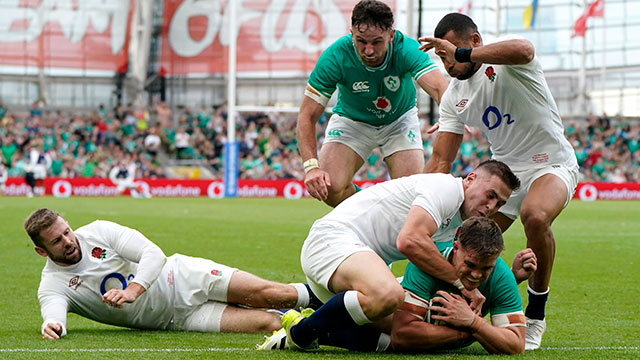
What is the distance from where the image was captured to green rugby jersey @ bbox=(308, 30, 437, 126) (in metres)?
6.98

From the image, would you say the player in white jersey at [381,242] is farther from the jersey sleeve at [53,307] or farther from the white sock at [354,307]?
the jersey sleeve at [53,307]

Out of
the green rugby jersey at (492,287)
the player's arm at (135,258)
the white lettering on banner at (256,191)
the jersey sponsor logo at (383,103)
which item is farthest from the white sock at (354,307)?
the white lettering on banner at (256,191)

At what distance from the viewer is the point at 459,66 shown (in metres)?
6.13

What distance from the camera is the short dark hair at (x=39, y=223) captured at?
5512 mm

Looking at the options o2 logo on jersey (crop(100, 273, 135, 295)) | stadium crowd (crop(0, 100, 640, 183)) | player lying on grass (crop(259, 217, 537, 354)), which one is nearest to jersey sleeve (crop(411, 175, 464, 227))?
player lying on grass (crop(259, 217, 537, 354))

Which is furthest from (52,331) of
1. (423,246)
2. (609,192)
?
(609,192)

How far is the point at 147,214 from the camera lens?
19.5 meters

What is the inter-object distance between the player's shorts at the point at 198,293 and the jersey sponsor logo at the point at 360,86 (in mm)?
2049

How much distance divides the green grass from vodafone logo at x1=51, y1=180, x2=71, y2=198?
9.44m

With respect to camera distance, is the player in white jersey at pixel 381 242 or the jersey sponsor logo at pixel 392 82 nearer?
the player in white jersey at pixel 381 242

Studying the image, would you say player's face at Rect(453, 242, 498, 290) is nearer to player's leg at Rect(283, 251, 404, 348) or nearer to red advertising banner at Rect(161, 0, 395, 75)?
player's leg at Rect(283, 251, 404, 348)

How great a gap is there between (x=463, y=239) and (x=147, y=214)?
1556cm

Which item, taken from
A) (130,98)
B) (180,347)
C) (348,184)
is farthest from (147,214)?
(130,98)

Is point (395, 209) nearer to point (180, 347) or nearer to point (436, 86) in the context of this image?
point (180, 347)
